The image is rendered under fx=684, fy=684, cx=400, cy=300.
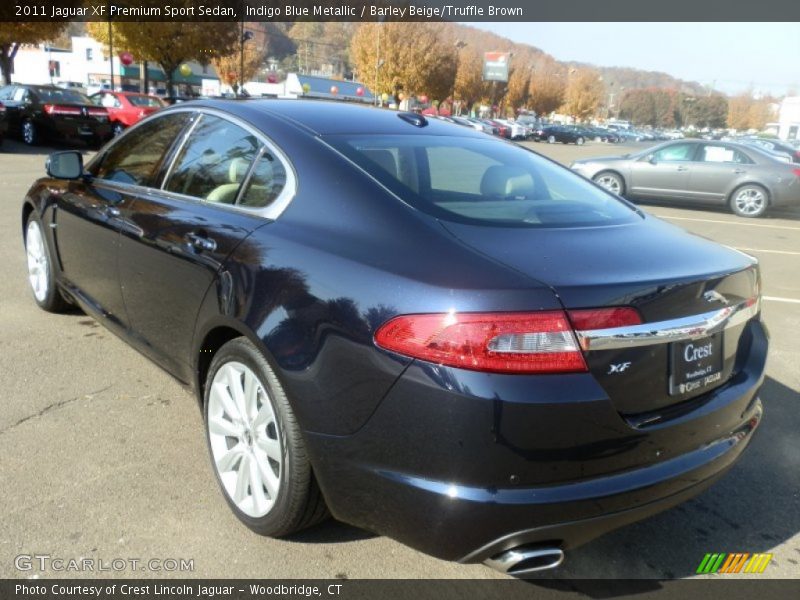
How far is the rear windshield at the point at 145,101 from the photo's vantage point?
2038 centimetres

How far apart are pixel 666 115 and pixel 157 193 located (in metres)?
176

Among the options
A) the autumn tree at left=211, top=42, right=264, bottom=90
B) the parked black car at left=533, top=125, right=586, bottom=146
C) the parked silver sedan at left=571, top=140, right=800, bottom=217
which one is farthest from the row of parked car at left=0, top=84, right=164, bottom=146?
the autumn tree at left=211, top=42, right=264, bottom=90

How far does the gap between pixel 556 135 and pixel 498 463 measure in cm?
6267

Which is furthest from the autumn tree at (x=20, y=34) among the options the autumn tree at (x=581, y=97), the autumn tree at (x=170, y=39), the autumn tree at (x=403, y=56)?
the autumn tree at (x=581, y=97)

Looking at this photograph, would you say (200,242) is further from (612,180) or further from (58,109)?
(58,109)

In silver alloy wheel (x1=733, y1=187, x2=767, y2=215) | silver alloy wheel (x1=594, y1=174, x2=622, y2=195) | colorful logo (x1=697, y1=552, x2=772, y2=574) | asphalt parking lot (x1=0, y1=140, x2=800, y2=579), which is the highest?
silver alloy wheel (x1=594, y1=174, x2=622, y2=195)

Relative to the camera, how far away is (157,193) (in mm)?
3346

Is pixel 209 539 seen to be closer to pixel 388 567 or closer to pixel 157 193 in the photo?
pixel 388 567

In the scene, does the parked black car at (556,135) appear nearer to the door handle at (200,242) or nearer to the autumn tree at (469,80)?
the autumn tree at (469,80)

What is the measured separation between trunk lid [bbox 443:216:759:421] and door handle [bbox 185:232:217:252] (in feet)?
3.40

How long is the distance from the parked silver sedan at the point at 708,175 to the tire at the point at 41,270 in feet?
35.8

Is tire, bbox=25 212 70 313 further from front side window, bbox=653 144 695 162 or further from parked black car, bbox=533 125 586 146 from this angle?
parked black car, bbox=533 125 586 146

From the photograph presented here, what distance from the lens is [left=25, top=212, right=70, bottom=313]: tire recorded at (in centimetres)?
467

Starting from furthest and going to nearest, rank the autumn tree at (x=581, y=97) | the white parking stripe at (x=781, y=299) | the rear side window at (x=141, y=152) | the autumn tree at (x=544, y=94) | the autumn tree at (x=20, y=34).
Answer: the autumn tree at (x=581, y=97), the autumn tree at (x=544, y=94), the autumn tree at (x=20, y=34), the white parking stripe at (x=781, y=299), the rear side window at (x=141, y=152)
